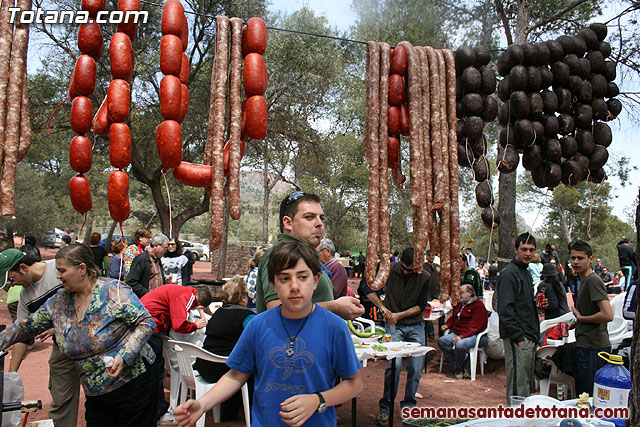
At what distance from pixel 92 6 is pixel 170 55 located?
688 millimetres

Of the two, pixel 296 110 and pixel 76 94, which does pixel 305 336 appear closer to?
pixel 76 94

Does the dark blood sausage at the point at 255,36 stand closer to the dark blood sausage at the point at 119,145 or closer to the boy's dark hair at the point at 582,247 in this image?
the dark blood sausage at the point at 119,145

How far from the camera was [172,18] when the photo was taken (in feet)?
11.2

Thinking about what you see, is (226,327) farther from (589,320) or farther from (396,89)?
(589,320)

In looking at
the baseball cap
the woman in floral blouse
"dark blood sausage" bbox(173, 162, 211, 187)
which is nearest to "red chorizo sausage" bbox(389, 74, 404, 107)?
"dark blood sausage" bbox(173, 162, 211, 187)

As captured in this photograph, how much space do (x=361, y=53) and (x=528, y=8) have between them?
9.04 metres

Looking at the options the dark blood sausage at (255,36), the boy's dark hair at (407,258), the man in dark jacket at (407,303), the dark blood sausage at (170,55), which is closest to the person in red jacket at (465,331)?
the man in dark jacket at (407,303)

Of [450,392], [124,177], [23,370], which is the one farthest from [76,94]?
[450,392]

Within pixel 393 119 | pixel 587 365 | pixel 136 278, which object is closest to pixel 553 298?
pixel 587 365

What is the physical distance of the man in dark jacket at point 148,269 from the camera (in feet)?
17.5

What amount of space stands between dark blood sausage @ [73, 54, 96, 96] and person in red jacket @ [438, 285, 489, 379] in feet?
19.2

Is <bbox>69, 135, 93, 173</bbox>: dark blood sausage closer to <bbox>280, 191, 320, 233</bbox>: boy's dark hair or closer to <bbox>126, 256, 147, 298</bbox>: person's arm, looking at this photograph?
<bbox>280, 191, 320, 233</bbox>: boy's dark hair

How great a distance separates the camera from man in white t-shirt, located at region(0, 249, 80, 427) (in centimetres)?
325

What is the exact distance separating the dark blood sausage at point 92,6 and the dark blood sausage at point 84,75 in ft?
1.04
